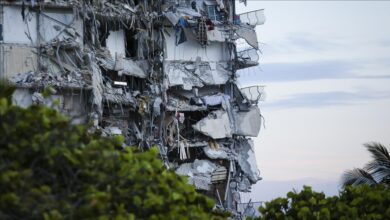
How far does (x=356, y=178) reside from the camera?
3014 cm

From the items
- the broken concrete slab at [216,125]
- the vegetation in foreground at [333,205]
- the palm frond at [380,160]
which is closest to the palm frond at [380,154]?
the palm frond at [380,160]

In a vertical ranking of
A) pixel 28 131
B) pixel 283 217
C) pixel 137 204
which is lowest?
pixel 283 217

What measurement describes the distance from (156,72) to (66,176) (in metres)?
29.1

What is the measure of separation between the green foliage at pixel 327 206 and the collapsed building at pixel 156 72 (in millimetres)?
13801

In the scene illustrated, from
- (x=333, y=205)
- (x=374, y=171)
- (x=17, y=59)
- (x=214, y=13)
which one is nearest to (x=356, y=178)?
(x=374, y=171)

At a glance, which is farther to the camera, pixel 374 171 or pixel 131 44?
pixel 131 44

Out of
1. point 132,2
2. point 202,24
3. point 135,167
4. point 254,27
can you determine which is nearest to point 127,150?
point 135,167

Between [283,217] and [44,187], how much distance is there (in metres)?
8.36

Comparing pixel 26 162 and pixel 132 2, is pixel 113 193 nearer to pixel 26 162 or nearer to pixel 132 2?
pixel 26 162

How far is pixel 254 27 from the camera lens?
46125 mm

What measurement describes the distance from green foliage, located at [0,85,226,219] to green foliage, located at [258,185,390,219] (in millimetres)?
6337

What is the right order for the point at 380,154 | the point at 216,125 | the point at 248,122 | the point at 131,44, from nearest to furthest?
the point at 380,154 < the point at 131,44 < the point at 216,125 < the point at 248,122

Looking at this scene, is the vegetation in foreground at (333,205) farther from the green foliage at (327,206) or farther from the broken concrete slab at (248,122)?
the broken concrete slab at (248,122)

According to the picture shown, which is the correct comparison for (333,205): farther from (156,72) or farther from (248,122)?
(248,122)
